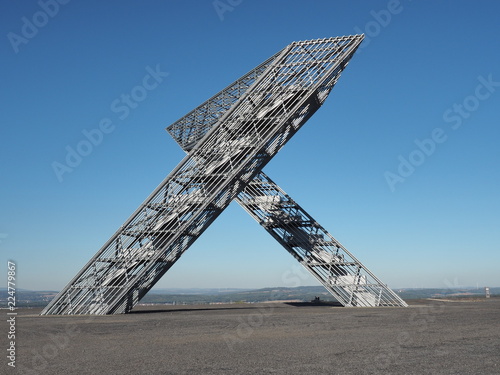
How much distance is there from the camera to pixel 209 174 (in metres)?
27.0

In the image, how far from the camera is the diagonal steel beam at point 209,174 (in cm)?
2630

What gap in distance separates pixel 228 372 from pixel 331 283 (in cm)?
2209

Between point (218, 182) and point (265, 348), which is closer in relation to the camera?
point (265, 348)

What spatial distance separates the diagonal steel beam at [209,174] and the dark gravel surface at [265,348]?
6788 millimetres

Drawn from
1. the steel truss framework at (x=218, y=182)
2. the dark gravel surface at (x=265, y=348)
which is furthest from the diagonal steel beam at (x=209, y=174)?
the dark gravel surface at (x=265, y=348)

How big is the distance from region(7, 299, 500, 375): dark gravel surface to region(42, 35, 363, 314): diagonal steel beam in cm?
679

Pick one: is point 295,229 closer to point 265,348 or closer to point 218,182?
point 218,182

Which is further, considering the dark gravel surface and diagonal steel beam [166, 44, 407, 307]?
diagonal steel beam [166, 44, 407, 307]

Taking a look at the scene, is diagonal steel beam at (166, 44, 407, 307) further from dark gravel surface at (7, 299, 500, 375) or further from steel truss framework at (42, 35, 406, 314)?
dark gravel surface at (7, 299, 500, 375)

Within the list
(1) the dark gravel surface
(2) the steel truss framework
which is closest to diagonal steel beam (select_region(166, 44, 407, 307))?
(2) the steel truss framework

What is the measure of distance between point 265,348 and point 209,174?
1513 centimetres

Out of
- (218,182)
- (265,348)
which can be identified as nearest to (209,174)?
(218,182)

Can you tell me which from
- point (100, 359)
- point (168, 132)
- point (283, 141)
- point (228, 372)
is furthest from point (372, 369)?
point (168, 132)

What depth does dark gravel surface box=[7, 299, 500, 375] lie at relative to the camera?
10.2 m
